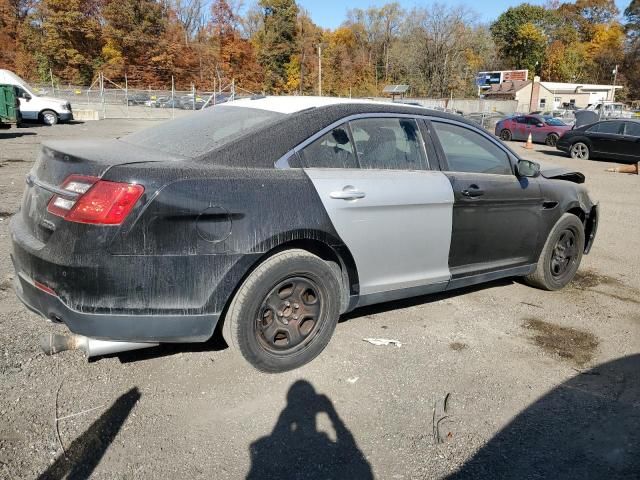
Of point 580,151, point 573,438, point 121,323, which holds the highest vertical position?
point 580,151

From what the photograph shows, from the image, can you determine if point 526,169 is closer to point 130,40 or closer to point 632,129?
point 632,129

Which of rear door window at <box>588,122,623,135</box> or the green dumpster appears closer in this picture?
rear door window at <box>588,122,623,135</box>

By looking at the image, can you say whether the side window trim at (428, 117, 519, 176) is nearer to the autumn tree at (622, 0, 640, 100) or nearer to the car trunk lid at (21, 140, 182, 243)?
the car trunk lid at (21, 140, 182, 243)

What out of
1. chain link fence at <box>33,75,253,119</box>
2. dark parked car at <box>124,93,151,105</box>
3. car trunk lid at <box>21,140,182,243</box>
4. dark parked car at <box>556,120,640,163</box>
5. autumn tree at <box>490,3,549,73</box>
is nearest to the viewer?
car trunk lid at <box>21,140,182,243</box>

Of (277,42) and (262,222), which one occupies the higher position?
(277,42)

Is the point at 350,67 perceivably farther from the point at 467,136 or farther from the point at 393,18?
the point at 467,136

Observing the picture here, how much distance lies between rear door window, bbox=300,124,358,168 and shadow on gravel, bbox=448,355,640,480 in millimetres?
1837

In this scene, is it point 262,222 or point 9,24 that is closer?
point 262,222

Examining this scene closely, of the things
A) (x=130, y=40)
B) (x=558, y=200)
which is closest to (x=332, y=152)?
(x=558, y=200)

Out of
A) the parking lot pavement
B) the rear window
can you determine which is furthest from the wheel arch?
the rear window

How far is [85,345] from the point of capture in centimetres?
286

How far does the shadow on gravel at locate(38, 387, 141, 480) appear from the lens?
7.54 ft

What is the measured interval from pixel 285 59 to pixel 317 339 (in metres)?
65.5

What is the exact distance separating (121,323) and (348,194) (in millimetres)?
1504
